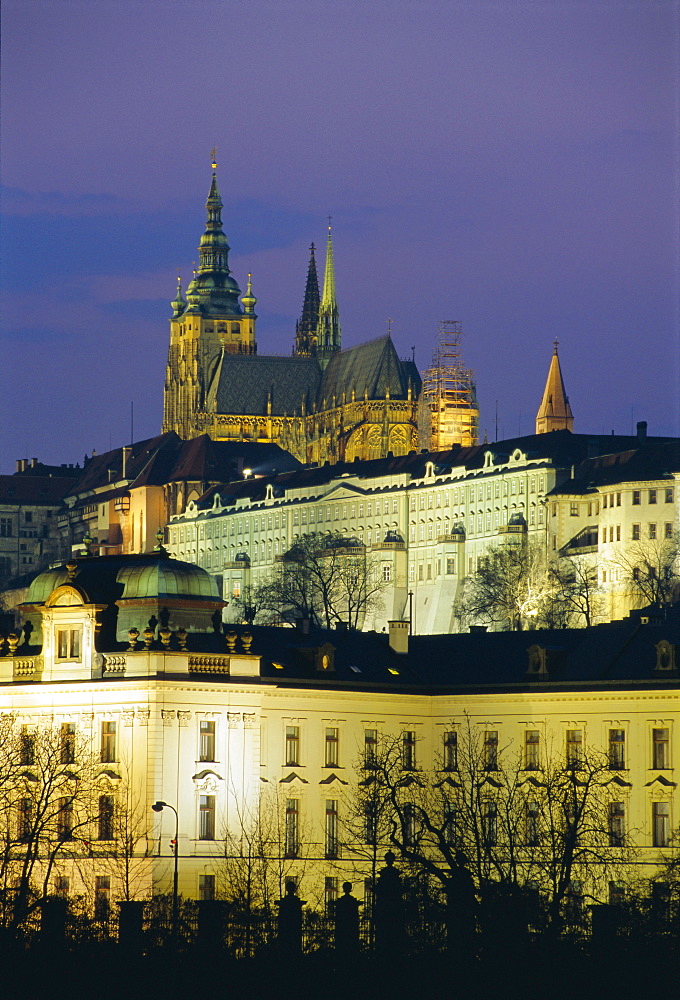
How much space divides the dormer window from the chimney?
1560 cm

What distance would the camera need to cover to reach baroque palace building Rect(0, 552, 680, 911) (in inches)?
5354

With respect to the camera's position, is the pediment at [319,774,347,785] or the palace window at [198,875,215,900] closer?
the palace window at [198,875,215,900]

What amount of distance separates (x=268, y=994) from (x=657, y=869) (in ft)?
128

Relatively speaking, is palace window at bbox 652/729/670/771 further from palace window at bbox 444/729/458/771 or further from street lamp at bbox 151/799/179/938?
street lamp at bbox 151/799/179/938

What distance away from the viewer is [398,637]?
15062cm

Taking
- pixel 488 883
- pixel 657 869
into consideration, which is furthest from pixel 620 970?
pixel 657 869

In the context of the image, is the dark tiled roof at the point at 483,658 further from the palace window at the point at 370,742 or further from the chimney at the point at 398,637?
the palace window at the point at 370,742

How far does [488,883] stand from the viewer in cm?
10669

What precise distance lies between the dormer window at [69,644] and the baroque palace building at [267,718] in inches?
3.5

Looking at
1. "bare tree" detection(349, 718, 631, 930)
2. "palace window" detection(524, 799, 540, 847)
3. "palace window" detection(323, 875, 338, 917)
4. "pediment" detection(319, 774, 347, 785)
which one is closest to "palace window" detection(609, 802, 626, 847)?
"bare tree" detection(349, 718, 631, 930)

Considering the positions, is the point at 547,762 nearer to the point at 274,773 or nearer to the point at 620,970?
the point at 274,773

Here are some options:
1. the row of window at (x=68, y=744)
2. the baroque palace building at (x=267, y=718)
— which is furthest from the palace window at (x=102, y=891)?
the row of window at (x=68, y=744)

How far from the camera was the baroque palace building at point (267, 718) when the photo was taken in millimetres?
136000

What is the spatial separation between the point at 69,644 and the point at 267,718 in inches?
386
